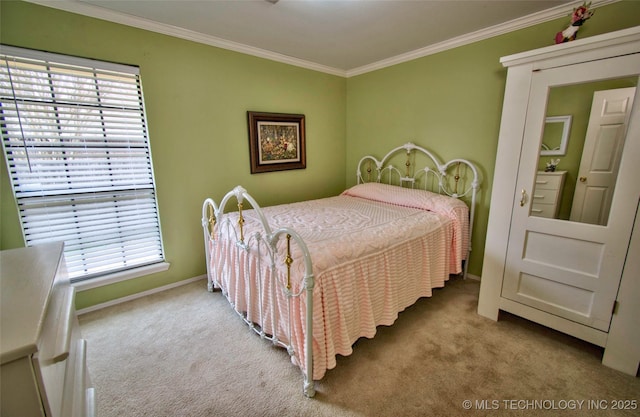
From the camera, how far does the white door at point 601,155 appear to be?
161 cm

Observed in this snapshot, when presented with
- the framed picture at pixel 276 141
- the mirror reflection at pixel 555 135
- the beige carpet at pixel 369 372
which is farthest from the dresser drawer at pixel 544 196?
the framed picture at pixel 276 141

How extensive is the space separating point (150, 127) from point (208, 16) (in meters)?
1.06

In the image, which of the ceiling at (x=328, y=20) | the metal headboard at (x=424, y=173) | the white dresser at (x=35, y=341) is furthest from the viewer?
the metal headboard at (x=424, y=173)

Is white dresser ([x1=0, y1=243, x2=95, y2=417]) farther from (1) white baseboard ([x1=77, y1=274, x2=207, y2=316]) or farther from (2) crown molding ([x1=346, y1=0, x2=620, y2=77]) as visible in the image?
(2) crown molding ([x1=346, y1=0, x2=620, y2=77])

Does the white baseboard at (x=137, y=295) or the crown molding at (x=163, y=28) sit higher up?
the crown molding at (x=163, y=28)

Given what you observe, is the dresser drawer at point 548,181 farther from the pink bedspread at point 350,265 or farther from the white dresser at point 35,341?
the white dresser at point 35,341

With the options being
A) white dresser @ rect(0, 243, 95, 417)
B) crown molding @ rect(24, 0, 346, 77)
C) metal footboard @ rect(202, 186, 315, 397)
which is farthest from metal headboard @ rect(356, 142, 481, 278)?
white dresser @ rect(0, 243, 95, 417)

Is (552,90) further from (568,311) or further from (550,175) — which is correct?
(568,311)

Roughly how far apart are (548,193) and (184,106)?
121 inches

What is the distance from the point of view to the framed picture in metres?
3.03

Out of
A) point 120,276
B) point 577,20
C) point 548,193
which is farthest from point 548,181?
point 120,276

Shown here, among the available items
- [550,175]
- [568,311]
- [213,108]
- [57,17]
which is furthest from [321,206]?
[57,17]

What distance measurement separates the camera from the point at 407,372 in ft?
5.47

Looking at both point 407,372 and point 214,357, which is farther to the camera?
point 214,357
